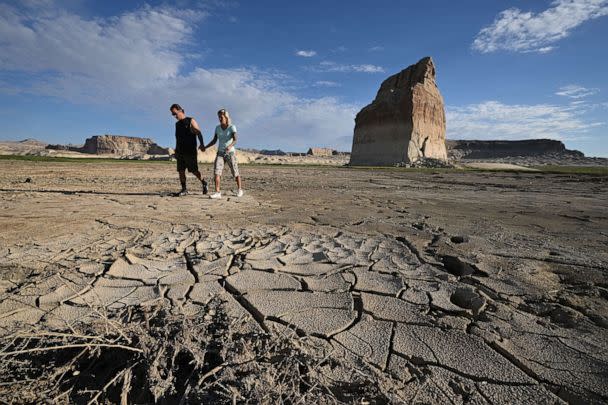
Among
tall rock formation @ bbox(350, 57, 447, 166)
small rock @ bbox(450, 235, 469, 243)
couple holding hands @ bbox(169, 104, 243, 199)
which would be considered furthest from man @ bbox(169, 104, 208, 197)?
tall rock formation @ bbox(350, 57, 447, 166)

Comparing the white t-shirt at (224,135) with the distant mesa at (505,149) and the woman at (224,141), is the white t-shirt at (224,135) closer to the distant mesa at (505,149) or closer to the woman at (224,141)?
the woman at (224,141)

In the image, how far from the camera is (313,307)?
1.65m

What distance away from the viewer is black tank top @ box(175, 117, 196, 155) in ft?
16.2

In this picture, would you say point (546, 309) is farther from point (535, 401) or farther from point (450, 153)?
point (450, 153)

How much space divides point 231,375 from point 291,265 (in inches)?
48.5

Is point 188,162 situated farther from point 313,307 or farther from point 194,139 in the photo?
point 313,307

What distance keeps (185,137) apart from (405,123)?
1006 inches

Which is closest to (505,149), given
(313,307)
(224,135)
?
(224,135)

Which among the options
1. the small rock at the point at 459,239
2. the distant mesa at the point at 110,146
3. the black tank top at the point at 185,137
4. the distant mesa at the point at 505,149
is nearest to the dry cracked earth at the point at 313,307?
the small rock at the point at 459,239

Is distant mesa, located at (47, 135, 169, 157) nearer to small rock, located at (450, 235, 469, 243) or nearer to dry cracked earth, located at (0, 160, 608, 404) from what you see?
dry cracked earth, located at (0, 160, 608, 404)

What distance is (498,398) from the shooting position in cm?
109

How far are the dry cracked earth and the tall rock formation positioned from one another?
25.4 m

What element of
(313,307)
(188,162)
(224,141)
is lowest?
(313,307)

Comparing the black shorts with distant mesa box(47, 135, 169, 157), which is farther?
distant mesa box(47, 135, 169, 157)
